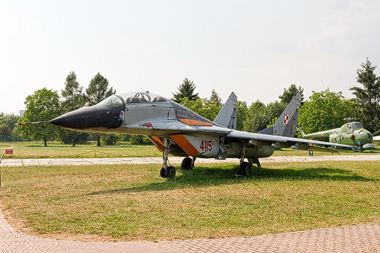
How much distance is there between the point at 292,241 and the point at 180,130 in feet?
26.7

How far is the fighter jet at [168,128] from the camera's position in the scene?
10780mm

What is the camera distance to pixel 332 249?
4.85 meters

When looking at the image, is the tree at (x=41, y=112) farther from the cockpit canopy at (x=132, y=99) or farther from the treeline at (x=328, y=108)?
the cockpit canopy at (x=132, y=99)

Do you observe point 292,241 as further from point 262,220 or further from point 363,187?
point 363,187

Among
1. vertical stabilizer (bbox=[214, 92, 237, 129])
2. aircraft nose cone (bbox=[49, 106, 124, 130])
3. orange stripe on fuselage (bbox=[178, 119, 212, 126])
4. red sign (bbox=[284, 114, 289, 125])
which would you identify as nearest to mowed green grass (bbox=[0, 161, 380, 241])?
aircraft nose cone (bbox=[49, 106, 124, 130])

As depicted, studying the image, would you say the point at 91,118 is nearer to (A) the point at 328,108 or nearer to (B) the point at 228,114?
(B) the point at 228,114

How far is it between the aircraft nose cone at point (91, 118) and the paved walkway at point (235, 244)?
474cm

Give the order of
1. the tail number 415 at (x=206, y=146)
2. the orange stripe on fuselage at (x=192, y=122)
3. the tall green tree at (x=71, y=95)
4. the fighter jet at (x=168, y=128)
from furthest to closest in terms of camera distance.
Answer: the tall green tree at (x=71, y=95) → the tail number 415 at (x=206, y=146) → the orange stripe on fuselage at (x=192, y=122) → the fighter jet at (x=168, y=128)

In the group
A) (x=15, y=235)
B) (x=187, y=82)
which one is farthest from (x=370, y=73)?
(x=15, y=235)

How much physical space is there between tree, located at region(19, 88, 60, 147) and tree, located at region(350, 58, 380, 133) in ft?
189

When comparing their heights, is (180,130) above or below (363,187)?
above

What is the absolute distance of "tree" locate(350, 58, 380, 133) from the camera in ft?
196

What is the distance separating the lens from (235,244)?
5.15m

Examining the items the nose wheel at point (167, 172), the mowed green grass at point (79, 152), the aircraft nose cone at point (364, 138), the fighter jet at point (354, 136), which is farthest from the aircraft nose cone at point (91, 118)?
the aircraft nose cone at point (364, 138)
